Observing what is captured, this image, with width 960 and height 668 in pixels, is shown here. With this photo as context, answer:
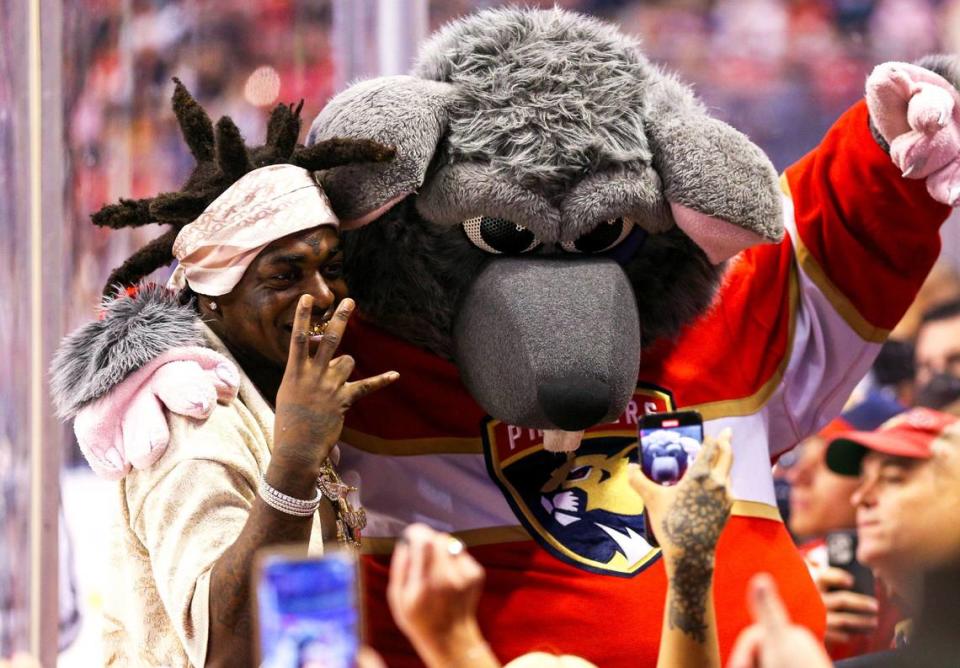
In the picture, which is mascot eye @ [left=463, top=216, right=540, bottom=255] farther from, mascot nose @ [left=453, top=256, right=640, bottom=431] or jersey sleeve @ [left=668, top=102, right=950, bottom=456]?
jersey sleeve @ [left=668, top=102, right=950, bottom=456]

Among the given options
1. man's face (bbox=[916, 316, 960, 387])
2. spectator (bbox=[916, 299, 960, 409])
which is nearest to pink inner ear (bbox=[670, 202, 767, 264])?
spectator (bbox=[916, 299, 960, 409])

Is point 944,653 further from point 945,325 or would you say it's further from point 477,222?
point 945,325

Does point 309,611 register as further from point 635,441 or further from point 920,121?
point 920,121

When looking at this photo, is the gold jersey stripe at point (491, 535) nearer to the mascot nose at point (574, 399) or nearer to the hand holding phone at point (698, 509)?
the mascot nose at point (574, 399)

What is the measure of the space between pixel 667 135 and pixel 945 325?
165 cm

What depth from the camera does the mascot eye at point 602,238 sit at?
1542 millimetres

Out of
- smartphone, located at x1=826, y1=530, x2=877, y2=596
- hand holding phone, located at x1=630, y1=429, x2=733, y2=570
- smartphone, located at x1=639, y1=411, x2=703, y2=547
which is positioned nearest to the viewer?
hand holding phone, located at x1=630, y1=429, x2=733, y2=570

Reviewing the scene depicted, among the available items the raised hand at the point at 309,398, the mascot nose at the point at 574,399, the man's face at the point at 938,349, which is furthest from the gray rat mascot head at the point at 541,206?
the man's face at the point at 938,349

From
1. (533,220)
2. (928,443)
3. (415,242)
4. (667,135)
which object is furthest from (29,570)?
(928,443)

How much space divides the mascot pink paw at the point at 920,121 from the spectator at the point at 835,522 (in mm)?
831

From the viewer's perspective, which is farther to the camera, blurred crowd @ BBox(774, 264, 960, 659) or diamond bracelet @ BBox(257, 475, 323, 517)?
blurred crowd @ BBox(774, 264, 960, 659)

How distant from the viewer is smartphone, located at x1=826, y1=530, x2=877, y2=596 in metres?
2.36

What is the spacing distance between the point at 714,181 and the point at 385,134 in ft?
1.24

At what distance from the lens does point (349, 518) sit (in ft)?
5.05
